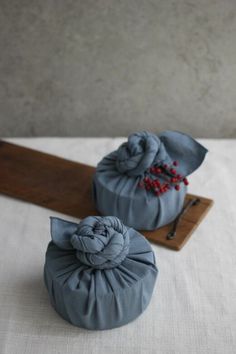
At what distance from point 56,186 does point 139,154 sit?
0.27m

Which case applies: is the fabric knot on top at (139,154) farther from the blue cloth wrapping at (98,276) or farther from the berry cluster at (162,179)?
the blue cloth wrapping at (98,276)

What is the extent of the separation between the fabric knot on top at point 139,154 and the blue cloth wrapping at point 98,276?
19 cm

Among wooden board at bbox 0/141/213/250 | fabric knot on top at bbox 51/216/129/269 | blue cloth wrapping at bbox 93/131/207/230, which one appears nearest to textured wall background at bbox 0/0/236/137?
wooden board at bbox 0/141/213/250

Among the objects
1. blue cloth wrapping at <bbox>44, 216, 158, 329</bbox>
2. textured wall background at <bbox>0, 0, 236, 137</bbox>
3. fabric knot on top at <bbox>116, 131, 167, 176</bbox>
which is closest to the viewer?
blue cloth wrapping at <bbox>44, 216, 158, 329</bbox>

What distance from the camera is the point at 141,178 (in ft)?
3.58

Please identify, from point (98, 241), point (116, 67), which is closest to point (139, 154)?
point (98, 241)

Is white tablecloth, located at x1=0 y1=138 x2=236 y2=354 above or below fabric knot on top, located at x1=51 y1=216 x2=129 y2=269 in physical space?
below

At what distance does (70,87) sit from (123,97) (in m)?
0.15

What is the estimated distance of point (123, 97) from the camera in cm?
142

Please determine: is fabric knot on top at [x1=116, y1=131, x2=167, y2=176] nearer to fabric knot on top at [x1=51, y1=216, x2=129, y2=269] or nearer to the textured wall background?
fabric knot on top at [x1=51, y1=216, x2=129, y2=269]

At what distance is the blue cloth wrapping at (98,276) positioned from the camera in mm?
858

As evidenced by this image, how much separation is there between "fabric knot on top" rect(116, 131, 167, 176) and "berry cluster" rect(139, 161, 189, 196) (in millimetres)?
17

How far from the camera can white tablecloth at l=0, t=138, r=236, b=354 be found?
0.86 m

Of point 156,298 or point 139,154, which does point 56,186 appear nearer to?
point 139,154
